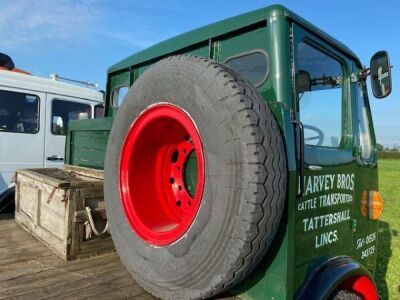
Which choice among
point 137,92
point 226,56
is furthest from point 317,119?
point 137,92

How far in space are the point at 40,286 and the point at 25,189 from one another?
4.96ft

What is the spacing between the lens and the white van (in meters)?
5.91

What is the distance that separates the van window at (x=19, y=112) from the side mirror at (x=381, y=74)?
5.25m

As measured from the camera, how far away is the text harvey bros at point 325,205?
200 centimetres

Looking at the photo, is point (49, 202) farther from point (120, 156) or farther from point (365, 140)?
point (365, 140)

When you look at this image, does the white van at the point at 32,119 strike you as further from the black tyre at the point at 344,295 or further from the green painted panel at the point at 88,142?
the black tyre at the point at 344,295

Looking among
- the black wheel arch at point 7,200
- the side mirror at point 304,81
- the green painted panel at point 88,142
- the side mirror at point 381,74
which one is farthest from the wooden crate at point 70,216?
the black wheel arch at point 7,200

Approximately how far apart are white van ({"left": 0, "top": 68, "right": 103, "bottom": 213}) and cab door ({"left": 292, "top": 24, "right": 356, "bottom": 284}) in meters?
4.54

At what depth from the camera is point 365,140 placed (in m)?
2.95

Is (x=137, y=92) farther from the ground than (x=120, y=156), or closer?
farther from the ground

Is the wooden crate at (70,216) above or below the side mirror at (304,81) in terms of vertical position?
below

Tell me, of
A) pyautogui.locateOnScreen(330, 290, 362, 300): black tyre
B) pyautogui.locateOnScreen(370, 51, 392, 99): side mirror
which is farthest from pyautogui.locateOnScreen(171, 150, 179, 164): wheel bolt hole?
pyautogui.locateOnScreen(370, 51, 392, 99): side mirror

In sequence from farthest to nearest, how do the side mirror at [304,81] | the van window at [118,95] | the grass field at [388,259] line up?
1. the grass field at [388,259]
2. the van window at [118,95]
3. the side mirror at [304,81]

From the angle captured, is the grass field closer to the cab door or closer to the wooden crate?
the cab door
